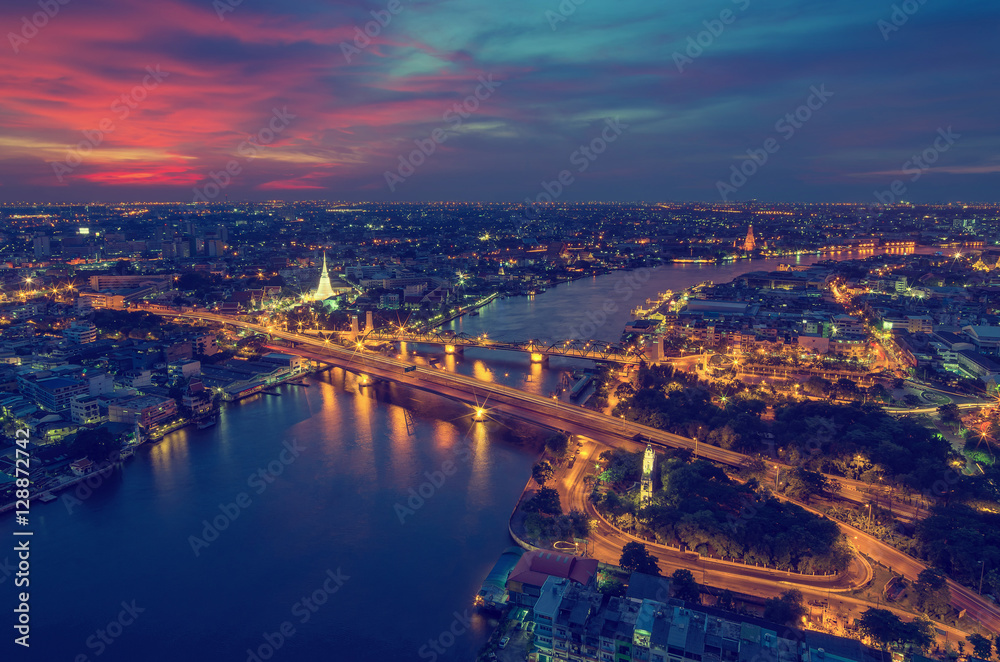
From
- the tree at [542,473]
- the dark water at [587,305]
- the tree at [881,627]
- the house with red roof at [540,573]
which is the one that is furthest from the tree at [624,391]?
the tree at [881,627]

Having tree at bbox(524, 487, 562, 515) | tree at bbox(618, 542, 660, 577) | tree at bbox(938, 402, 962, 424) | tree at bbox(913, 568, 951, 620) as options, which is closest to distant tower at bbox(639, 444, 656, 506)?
tree at bbox(524, 487, 562, 515)

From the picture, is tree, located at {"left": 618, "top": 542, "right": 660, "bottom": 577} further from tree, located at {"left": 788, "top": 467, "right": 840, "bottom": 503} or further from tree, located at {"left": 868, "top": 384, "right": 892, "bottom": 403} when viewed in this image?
tree, located at {"left": 868, "top": 384, "right": 892, "bottom": 403}

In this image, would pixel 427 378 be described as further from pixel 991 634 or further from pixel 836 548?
pixel 991 634

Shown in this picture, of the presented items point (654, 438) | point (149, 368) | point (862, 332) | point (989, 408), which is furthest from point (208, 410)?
point (862, 332)

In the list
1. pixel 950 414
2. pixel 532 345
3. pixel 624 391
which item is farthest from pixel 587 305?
pixel 950 414

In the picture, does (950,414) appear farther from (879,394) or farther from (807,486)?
(807,486)
